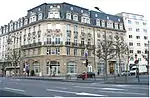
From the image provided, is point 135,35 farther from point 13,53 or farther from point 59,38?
point 13,53

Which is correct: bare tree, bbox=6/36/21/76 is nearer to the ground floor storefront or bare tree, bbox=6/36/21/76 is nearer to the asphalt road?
the ground floor storefront

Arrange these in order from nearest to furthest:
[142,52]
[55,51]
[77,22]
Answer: [55,51] < [77,22] < [142,52]

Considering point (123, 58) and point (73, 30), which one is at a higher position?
point (73, 30)

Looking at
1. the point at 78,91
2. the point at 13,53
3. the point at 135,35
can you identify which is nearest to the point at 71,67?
the point at 13,53

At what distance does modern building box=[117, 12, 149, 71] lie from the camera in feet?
243

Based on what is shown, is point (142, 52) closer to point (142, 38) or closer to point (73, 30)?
point (142, 38)

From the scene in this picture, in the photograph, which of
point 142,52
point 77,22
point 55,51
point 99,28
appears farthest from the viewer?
point 142,52

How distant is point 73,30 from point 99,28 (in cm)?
974

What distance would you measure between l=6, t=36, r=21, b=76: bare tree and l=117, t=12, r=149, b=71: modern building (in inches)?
1230

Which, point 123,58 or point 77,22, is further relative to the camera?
point 123,58

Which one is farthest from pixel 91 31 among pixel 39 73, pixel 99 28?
pixel 39 73

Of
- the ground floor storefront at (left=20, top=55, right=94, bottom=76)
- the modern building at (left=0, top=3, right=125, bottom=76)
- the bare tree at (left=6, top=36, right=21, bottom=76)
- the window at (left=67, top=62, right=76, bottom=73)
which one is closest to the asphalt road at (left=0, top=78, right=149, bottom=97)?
the ground floor storefront at (left=20, top=55, right=94, bottom=76)

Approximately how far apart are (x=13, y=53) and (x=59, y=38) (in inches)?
687

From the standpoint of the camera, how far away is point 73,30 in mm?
62156
